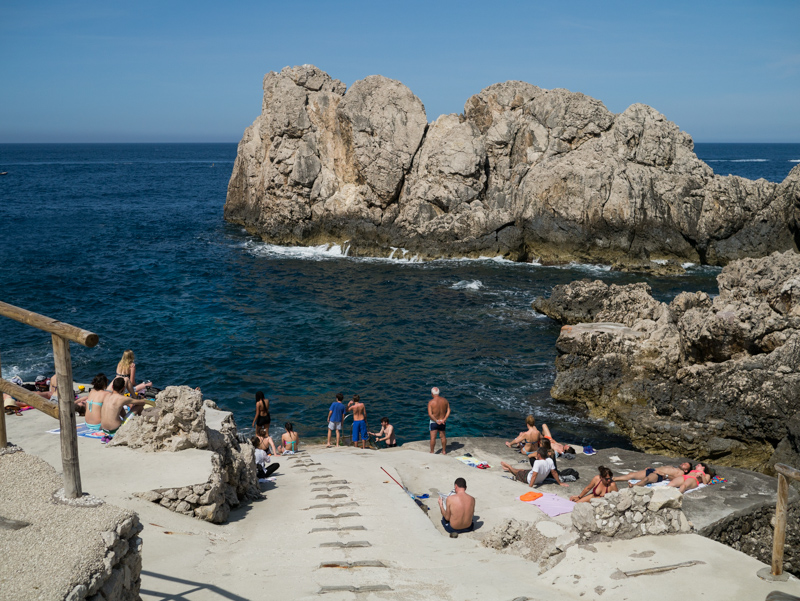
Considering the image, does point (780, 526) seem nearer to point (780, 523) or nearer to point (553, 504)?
point (780, 523)

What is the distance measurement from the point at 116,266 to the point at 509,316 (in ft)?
83.6

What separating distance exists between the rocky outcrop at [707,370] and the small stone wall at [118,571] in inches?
593

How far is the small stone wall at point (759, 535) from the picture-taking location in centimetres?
1220

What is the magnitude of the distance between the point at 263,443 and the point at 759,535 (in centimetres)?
1065

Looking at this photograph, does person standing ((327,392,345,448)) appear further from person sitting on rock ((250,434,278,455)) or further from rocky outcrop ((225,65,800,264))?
rocky outcrop ((225,65,800,264))

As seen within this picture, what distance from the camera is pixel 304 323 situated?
30078mm

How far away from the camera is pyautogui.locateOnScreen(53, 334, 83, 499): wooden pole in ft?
19.7

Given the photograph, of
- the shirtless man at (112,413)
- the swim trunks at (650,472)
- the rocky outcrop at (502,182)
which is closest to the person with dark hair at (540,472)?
the swim trunks at (650,472)

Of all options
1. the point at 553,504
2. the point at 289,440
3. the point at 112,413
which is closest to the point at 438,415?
the point at 289,440

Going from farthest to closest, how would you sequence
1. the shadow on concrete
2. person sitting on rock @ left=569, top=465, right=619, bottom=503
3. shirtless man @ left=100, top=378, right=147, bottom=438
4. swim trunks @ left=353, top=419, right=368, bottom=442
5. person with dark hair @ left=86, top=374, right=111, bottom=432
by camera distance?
swim trunks @ left=353, top=419, right=368, bottom=442 → person sitting on rock @ left=569, top=465, right=619, bottom=503 → person with dark hair @ left=86, top=374, right=111, bottom=432 → shirtless man @ left=100, top=378, right=147, bottom=438 → the shadow on concrete

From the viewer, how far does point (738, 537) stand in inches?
485

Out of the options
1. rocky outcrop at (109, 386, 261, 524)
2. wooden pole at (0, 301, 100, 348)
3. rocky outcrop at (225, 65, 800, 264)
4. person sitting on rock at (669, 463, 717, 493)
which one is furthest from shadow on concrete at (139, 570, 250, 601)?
rocky outcrop at (225, 65, 800, 264)

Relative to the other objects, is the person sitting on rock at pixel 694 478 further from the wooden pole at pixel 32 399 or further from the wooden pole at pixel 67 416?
the wooden pole at pixel 32 399

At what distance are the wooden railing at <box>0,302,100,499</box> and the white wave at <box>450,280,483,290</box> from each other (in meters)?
29.7
